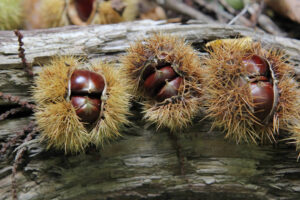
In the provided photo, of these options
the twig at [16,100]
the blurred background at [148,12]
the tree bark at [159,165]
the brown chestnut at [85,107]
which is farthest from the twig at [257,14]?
the twig at [16,100]

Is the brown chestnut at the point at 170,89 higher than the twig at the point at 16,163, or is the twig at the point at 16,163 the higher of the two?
the brown chestnut at the point at 170,89

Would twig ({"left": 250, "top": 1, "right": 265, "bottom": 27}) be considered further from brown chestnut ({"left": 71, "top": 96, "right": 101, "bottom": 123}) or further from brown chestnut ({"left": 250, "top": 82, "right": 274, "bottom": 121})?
brown chestnut ({"left": 71, "top": 96, "right": 101, "bottom": 123})

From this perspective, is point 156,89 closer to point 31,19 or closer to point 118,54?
point 118,54

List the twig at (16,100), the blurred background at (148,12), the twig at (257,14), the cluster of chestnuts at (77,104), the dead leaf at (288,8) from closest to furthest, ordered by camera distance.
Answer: the cluster of chestnuts at (77,104) < the twig at (16,100) < the blurred background at (148,12) < the dead leaf at (288,8) < the twig at (257,14)

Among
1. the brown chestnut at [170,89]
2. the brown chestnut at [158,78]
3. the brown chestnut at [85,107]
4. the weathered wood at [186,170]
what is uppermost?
the brown chestnut at [158,78]

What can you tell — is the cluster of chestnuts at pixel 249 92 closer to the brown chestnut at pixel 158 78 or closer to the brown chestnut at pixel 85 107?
the brown chestnut at pixel 158 78

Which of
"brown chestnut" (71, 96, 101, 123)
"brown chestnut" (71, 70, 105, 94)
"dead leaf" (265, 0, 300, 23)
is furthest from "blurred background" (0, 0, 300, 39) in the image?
"brown chestnut" (71, 96, 101, 123)
